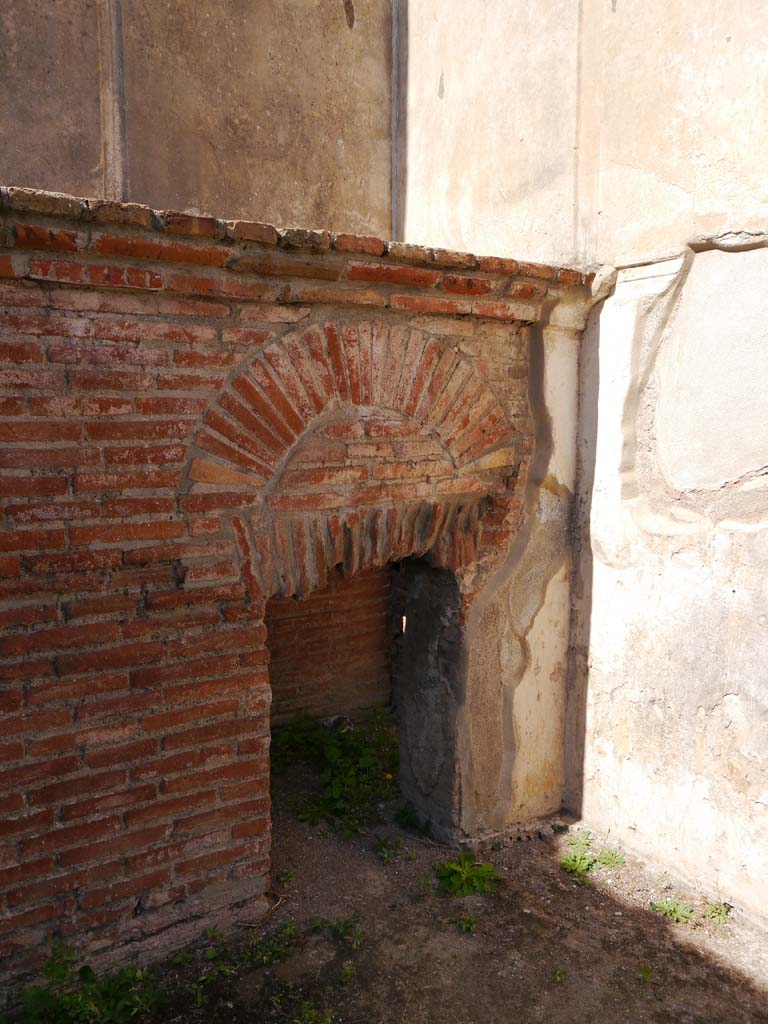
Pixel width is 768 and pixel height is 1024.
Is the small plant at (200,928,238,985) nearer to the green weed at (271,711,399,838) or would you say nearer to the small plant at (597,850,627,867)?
the green weed at (271,711,399,838)

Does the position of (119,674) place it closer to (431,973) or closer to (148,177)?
(431,973)

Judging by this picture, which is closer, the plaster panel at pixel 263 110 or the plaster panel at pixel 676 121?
the plaster panel at pixel 676 121

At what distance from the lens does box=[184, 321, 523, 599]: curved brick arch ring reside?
2635mm

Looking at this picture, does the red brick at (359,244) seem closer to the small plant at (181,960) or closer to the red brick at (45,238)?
the red brick at (45,238)

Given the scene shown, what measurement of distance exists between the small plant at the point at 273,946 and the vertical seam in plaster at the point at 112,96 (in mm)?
3959

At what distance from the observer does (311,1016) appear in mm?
2518

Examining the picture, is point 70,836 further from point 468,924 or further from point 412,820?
point 412,820

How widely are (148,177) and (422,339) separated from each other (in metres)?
2.44

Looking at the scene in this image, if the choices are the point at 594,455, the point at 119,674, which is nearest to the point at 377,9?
the point at 594,455

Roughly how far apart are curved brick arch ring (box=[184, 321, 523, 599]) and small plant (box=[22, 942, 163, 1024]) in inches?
54.2

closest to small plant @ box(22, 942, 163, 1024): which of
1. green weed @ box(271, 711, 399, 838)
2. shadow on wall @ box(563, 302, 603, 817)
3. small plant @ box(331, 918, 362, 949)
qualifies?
small plant @ box(331, 918, 362, 949)

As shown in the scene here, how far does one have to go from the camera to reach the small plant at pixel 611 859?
11.4 ft

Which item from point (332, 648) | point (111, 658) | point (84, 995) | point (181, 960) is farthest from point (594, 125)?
point (84, 995)

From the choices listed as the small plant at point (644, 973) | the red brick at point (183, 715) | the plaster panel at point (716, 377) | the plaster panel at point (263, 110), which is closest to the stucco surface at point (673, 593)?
the plaster panel at point (716, 377)
